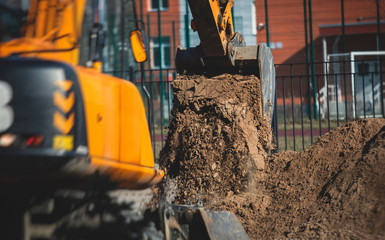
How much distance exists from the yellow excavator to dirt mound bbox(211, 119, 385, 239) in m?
Answer: 0.78

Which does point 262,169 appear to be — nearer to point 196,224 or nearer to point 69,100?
point 196,224

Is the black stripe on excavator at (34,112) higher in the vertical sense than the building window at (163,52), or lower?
lower

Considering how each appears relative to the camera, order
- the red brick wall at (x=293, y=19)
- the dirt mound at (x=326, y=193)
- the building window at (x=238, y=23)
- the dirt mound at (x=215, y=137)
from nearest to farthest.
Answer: the dirt mound at (x=326, y=193), the dirt mound at (x=215, y=137), the building window at (x=238, y=23), the red brick wall at (x=293, y=19)

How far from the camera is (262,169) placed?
532 centimetres

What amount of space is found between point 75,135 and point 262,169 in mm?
3388

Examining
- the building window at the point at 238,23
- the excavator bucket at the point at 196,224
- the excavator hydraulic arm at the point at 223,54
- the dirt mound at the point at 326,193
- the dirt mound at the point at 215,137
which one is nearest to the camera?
the excavator bucket at the point at 196,224

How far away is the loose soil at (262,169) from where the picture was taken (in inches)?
162

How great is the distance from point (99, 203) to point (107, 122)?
58cm

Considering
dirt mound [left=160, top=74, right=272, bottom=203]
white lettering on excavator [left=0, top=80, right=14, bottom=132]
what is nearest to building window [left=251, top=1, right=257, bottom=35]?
dirt mound [left=160, top=74, right=272, bottom=203]

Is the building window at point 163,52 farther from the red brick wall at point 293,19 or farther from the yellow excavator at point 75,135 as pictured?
the yellow excavator at point 75,135

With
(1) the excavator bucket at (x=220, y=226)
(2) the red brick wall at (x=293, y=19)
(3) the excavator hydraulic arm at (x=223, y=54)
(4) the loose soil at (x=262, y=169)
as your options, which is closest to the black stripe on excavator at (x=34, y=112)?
(1) the excavator bucket at (x=220, y=226)

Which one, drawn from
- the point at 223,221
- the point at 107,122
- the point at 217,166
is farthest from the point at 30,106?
the point at 217,166

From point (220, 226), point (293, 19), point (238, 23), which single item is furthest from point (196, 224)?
point (293, 19)

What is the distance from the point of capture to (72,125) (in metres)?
2.25
